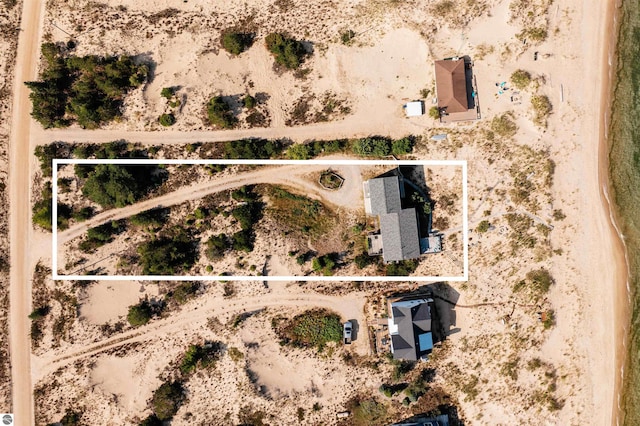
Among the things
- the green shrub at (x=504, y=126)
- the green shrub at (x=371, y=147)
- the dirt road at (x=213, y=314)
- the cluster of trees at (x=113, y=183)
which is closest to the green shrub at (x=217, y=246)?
the dirt road at (x=213, y=314)

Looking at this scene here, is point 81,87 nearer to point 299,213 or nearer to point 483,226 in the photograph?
point 299,213

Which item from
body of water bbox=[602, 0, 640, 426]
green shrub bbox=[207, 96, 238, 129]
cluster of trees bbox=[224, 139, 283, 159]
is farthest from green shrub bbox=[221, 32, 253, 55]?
body of water bbox=[602, 0, 640, 426]

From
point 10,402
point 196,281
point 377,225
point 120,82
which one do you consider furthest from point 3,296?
point 377,225

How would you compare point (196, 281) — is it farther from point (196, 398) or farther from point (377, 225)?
point (377, 225)

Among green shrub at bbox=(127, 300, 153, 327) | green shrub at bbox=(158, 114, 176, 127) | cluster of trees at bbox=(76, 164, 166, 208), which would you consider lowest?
green shrub at bbox=(127, 300, 153, 327)

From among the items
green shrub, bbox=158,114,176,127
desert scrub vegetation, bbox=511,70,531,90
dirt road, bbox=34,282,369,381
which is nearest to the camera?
green shrub, bbox=158,114,176,127

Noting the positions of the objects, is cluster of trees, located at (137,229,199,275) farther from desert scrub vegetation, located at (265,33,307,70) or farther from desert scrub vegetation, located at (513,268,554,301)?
desert scrub vegetation, located at (513,268,554,301)

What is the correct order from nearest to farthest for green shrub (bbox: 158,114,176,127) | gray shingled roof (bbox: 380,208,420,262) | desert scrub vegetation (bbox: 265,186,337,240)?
gray shingled roof (bbox: 380,208,420,262), green shrub (bbox: 158,114,176,127), desert scrub vegetation (bbox: 265,186,337,240)
